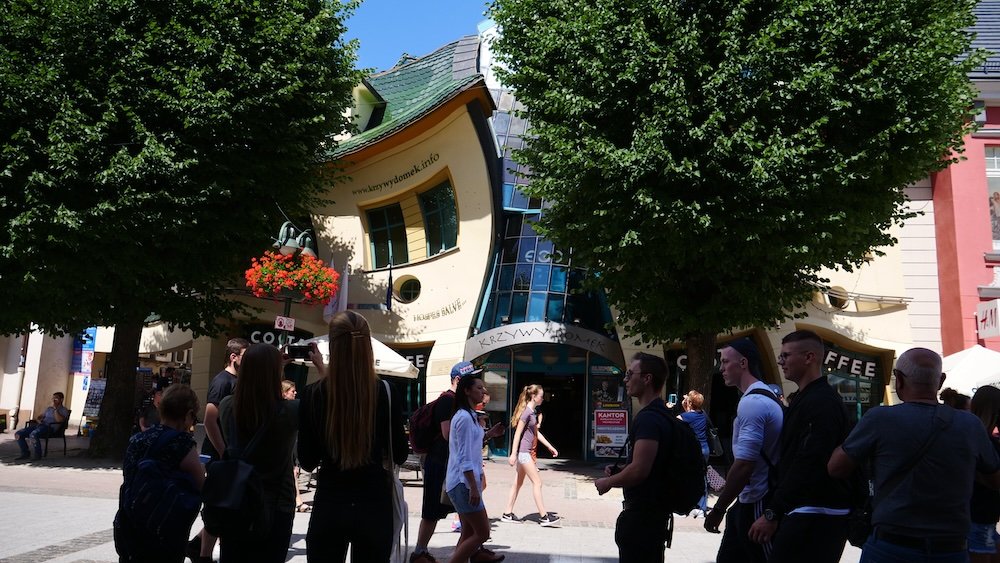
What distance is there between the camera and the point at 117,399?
55.5ft

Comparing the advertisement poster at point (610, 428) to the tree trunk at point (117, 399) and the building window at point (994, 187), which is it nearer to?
the tree trunk at point (117, 399)

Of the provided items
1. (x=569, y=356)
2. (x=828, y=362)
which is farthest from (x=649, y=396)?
(x=828, y=362)

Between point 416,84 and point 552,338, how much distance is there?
1043 centimetres

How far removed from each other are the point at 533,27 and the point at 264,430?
1270cm

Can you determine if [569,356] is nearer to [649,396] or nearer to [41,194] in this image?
[41,194]

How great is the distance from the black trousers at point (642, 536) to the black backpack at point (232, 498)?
1.95 meters

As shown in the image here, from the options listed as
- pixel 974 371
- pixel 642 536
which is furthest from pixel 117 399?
pixel 974 371

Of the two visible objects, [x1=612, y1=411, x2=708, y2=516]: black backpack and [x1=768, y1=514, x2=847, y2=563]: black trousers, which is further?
[x1=612, y1=411, x2=708, y2=516]: black backpack

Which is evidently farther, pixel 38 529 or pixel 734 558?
pixel 38 529

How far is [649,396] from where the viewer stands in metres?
4.66

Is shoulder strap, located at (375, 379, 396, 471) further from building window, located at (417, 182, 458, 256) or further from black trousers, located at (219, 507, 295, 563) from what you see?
building window, located at (417, 182, 458, 256)

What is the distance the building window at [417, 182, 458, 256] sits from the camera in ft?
73.0

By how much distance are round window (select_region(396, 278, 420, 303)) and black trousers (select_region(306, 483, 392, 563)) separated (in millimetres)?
18655

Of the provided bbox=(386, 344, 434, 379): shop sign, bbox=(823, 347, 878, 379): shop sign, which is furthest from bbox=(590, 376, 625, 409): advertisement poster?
bbox=(823, 347, 878, 379): shop sign
